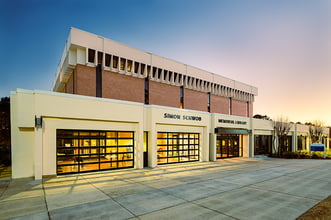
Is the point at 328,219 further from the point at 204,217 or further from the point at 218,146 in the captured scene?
the point at 218,146

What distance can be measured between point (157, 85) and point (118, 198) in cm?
2369

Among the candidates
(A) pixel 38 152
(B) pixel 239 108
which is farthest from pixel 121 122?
(B) pixel 239 108

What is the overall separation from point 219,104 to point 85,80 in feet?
88.7

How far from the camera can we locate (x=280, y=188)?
9.88m

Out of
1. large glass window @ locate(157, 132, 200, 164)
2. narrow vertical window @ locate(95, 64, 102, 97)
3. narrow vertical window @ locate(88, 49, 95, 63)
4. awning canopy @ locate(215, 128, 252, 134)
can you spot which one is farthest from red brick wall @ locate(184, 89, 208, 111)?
narrow vertical window @ locate(88, 49, 95, 63)

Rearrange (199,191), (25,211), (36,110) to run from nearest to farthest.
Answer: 1. (25,211)
2. (199,191)
3. (36,110)

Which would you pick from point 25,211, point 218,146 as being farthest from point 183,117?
point 25,211

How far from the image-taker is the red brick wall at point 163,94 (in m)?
29.8

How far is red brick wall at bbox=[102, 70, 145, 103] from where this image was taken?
2528 centimetres

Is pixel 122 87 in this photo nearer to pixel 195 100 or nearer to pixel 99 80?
pixel 99 80

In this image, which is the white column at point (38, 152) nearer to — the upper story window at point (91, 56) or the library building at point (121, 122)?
the library building at point (121, 122)

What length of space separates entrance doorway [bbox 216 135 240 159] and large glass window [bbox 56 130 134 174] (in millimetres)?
11426

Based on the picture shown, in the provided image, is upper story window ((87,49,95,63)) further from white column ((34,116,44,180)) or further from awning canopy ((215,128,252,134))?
awning canopy ((215,128,252,134))

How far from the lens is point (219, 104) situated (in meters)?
40.2
